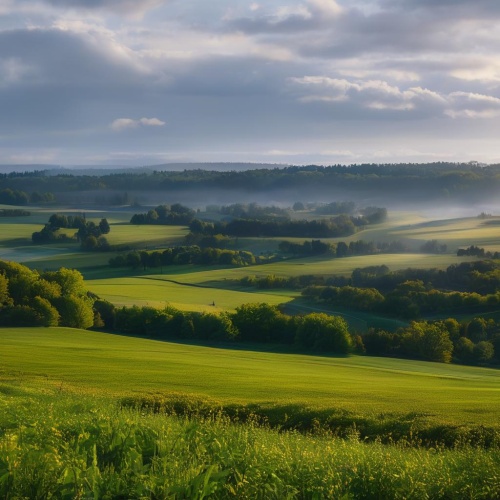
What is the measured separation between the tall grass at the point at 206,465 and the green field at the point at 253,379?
14.9 feet

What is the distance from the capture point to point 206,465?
10156 mm

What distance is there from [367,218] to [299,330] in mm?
107201

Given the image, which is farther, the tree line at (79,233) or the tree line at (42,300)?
the tree line at (79,233)

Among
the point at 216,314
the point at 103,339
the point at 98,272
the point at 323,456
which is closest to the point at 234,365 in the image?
the point at 103,339

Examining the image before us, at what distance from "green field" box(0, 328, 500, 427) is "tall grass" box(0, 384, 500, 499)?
4.53 meters

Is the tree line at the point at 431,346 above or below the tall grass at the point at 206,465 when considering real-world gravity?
below

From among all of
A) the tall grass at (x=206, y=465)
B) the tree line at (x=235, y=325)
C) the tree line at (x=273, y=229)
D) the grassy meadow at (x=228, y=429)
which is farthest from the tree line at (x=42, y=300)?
the tree line at (x=273, y=229)

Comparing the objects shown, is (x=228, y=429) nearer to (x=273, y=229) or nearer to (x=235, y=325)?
(x=235, y=325)

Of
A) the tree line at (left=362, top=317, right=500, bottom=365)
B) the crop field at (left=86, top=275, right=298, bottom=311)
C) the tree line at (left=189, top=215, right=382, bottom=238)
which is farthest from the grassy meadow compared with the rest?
the tree line at (left=189, top=215, right=382, bottom=238)

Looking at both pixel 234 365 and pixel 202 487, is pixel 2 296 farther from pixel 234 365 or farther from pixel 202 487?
pixel 202 487

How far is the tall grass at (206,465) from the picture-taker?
31.1 feet

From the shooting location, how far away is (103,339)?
136 ft

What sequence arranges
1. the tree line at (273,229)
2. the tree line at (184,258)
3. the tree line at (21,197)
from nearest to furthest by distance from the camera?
the tree line at (184,258), the tree line at (273,229), the tree line at (21,197)

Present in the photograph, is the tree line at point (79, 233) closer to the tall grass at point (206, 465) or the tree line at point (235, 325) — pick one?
the tree line at point (235, 325)
